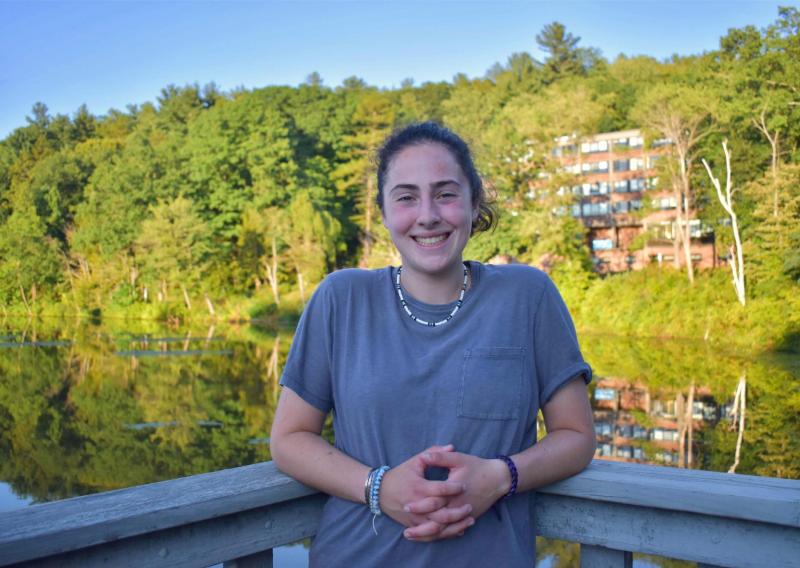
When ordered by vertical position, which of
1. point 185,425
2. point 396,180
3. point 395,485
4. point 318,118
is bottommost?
point 185,425

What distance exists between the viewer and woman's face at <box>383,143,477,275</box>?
1.67 meters

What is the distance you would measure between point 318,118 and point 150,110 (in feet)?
55.3

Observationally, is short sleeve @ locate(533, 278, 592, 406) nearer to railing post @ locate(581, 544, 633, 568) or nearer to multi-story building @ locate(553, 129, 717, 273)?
railing post @ locate(581, 544, 633, 568)

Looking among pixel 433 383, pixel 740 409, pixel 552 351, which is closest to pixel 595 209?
pixel 740 409

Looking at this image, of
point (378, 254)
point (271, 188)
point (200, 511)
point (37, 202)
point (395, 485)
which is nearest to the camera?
point (200, 511)

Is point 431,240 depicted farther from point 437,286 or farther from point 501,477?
point 501,477

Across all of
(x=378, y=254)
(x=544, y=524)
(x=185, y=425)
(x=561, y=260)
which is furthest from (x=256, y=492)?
(x=378, y=254)

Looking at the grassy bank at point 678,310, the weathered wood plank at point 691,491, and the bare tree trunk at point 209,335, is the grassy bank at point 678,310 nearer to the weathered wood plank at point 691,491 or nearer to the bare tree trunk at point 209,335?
the bare tree trunk at point 209,335

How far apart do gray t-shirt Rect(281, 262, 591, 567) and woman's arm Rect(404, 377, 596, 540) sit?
0.14 feet

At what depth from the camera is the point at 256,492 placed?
140 centimetres

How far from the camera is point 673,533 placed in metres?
1.35

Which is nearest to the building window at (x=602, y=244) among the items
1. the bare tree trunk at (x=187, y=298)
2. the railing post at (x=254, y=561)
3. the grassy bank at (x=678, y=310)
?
the grassy bank at (x=678, y=310)

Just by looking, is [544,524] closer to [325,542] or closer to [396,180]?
[325,542]

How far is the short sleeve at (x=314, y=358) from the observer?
1.60 metres
